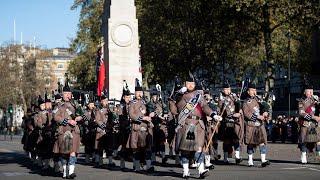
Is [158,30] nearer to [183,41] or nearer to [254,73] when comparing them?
[183,41]

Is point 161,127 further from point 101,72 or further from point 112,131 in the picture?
point 101,72

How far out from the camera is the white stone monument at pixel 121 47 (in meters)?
30.6

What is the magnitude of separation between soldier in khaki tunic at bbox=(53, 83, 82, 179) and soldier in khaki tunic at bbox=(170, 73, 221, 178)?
2848 mm

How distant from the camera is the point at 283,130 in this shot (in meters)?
38.6

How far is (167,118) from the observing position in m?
19.5

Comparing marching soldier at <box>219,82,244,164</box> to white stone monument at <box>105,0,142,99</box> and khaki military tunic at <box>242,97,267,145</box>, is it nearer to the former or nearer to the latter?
khaki military tunic at <box>242,97,267,145</box>

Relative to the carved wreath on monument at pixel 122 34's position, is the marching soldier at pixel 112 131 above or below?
below

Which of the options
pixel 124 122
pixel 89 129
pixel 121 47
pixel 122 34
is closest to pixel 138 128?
pixel 124 122

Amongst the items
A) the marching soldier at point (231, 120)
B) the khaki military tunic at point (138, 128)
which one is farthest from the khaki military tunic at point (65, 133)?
the marching soldier at point (231, 120)

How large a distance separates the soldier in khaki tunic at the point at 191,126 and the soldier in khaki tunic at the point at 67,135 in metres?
2.85

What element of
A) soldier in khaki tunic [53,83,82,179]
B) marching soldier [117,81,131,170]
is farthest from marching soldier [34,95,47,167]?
soldier in khaki tunic [53,83,82,179]

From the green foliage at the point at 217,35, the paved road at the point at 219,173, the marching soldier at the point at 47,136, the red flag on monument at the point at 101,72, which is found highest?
the green foliage at the point at 217,35

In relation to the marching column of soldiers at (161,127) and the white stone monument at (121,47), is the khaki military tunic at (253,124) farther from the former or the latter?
the white stone monument at (121,47)

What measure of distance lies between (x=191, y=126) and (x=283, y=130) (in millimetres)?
24956
